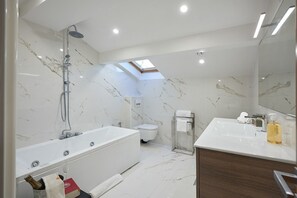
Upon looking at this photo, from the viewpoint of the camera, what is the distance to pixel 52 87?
8.14 feet

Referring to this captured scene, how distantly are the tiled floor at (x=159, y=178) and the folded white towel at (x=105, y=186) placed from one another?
0.05 metres

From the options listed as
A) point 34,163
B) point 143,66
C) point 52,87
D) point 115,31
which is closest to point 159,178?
point 34,163

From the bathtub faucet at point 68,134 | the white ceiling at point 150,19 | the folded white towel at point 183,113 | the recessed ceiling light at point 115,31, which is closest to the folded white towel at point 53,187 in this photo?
the bathtub faucet at point 68,134

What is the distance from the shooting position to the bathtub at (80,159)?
64.2 inches

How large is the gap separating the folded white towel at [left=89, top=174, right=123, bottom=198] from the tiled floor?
53mm

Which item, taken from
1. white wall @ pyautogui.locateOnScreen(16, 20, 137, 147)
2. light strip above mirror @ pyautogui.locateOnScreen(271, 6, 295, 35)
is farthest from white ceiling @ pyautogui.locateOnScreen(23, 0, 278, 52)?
light strip above mirror @ pyautogui.locateOnScreen(271, 6, 295, 35)

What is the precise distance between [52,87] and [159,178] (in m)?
2.32

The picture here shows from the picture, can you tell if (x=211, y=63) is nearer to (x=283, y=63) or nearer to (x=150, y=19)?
(x=150, y=19)

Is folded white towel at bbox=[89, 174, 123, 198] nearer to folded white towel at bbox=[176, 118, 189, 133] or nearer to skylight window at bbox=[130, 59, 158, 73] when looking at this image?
folded white towel at bbox=[176, 118, 189, 133]

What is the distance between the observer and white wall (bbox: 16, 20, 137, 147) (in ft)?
7.00

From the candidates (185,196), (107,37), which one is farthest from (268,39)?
(107,37)

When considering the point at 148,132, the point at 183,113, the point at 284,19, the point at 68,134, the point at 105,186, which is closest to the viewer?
the point at 284,19

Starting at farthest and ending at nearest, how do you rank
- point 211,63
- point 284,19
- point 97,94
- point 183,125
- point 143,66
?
point 143,66 < point 183,125 < point 97,94 < point 211,63 < point 284,19

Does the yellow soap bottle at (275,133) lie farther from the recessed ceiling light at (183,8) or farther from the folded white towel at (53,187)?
the folded white towel at (53,187)
